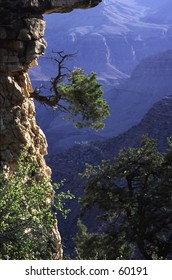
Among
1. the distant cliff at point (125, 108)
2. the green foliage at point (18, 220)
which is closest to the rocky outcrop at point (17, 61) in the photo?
the green foliage at point (18, 220)

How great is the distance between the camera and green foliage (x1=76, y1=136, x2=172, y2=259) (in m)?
20.2

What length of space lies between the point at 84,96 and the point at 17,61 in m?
3.72

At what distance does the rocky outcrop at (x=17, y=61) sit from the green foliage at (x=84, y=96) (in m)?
2.08

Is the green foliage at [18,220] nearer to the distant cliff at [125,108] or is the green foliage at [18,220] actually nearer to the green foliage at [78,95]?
the green foliage at [78,95]

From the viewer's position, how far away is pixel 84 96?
2091 cm

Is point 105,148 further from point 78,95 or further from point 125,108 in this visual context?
point 125,108

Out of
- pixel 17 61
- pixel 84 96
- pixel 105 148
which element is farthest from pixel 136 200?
pixel 105 148

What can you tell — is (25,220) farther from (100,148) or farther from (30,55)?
(100,148)

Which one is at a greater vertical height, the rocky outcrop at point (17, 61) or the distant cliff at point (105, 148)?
the rocky outcrop at point (17, 61)

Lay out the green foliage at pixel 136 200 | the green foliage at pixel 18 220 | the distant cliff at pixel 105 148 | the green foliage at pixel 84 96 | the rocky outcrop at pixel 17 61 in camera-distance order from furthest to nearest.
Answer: the distant cliff at pixel 105 148, the green foliage at pixel 84 96, the green foliage at pixel 136 200, the rocky outcrop at pixel 17 61, the green foliage at pixel 18 220

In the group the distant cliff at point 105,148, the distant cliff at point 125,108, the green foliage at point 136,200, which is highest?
the green foliage at point 136,200

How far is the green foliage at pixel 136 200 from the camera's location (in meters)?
20.2

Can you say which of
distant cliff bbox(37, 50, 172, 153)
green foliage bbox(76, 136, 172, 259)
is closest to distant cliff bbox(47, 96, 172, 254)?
green foliage bbox(76, 136, 172, 259)

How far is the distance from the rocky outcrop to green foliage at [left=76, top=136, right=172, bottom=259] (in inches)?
114
